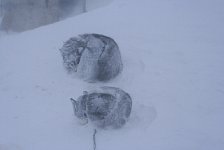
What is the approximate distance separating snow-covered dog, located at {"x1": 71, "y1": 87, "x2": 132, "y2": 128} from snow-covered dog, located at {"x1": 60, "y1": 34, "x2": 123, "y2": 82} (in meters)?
0.87

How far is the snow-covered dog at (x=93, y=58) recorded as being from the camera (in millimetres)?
6305

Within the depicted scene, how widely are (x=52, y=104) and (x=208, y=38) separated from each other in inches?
145

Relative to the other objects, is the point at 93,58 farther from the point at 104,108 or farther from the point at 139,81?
the point at 104,108

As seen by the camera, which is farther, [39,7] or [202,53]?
[39,7]

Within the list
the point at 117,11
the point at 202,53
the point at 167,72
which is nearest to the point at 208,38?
the point at 202,53

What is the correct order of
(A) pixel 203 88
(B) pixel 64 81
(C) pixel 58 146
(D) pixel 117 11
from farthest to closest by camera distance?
(D) pixel 117 11 < (B) pixel 64 81 < (A) pixel 203 88 < (C) pixel 58 146

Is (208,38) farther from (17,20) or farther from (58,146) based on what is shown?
(17,20)

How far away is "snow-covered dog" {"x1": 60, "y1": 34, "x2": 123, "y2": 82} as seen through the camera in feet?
20.7

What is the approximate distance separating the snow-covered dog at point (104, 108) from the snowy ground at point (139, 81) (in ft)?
0.46

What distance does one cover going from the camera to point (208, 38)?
25.1 ft

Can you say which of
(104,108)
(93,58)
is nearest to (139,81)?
(93,58)

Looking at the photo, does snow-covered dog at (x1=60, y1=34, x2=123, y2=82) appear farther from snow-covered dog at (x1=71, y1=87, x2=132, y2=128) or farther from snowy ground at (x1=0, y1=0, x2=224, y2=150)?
snow-covered dog at (x1=71, y1=87, x2=132, y2=128)

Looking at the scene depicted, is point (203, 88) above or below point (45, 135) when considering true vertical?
above

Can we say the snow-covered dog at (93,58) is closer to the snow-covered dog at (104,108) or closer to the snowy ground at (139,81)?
the snowy ground at (139,81)
